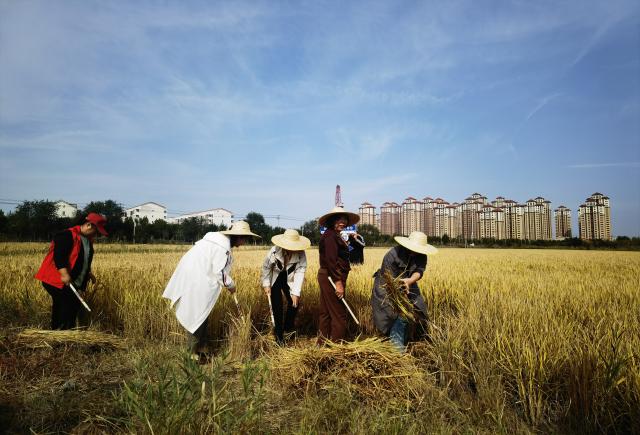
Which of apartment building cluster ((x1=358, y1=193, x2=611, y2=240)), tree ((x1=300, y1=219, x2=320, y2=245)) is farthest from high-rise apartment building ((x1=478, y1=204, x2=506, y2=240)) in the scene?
tree ((x1=300, y1=219, x2=320, y2=245))

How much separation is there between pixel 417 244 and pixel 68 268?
162 inches

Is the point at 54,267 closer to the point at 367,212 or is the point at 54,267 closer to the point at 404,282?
the point at 404,282

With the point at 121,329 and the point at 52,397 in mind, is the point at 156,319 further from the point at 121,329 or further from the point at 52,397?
the point at 52,397

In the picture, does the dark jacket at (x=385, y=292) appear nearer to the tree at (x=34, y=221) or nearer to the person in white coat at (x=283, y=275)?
the person in white coat at (x=283, y=275)

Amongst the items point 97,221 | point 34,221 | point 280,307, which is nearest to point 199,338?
point 280,307

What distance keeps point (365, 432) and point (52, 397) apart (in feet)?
7.74

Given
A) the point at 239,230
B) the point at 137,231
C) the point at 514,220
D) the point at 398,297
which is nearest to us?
the point at 398,297

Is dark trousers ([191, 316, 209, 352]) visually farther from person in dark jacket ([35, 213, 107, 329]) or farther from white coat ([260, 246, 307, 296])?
person in dark jacket ([35, 213, 107, 329])

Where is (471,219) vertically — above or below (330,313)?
above

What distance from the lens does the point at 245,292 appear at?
17.9 ft

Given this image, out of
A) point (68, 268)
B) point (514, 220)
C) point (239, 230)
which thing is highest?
point (514, 220)

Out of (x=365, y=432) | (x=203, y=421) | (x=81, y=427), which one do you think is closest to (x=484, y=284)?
(x=365, y=432)

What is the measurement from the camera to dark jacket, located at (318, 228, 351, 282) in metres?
4.14

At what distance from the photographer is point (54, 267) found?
427cm
